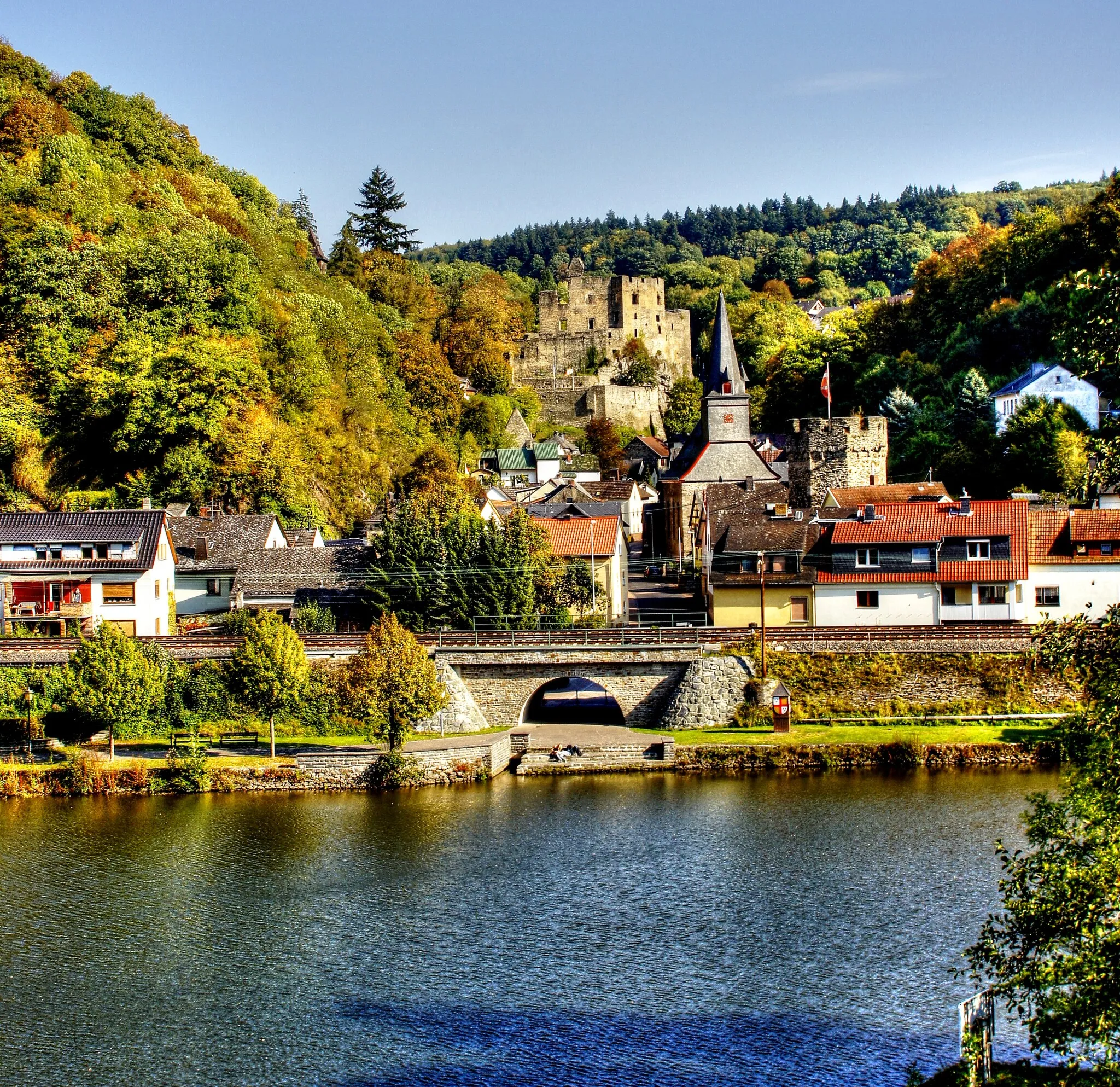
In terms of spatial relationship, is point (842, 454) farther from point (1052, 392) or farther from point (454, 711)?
point (454, 711)

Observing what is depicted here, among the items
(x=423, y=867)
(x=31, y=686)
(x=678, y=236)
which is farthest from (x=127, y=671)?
(x=678, y=236)

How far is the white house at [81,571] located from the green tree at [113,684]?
509 cm

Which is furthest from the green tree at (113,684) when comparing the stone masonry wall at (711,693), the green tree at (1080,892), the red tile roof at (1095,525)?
the green tree at (1080,892)

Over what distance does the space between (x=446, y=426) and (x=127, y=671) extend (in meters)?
52.6

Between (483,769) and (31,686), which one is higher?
(31,686)

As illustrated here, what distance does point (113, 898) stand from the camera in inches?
1155

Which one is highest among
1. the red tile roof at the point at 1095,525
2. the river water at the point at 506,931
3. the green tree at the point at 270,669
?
the red tile roof at the point at 1095,525

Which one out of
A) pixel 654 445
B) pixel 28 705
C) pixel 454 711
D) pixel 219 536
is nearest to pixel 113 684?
pixel 28 705

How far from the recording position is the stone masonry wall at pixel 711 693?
41625mm

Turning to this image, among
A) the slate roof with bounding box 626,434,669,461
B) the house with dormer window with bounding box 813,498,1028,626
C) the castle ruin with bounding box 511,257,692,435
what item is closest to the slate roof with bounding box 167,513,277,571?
the house with dormer window with bounding box 813,498,1028,626

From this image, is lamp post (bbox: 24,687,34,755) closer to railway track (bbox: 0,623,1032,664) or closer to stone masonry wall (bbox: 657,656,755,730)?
railway track (bbox: 0,623,1032,664)

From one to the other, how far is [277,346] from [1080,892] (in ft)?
201

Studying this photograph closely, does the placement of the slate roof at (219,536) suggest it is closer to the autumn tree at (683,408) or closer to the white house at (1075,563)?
the white house at (1075,563)

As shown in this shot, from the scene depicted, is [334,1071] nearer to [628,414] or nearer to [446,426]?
[446,426]
